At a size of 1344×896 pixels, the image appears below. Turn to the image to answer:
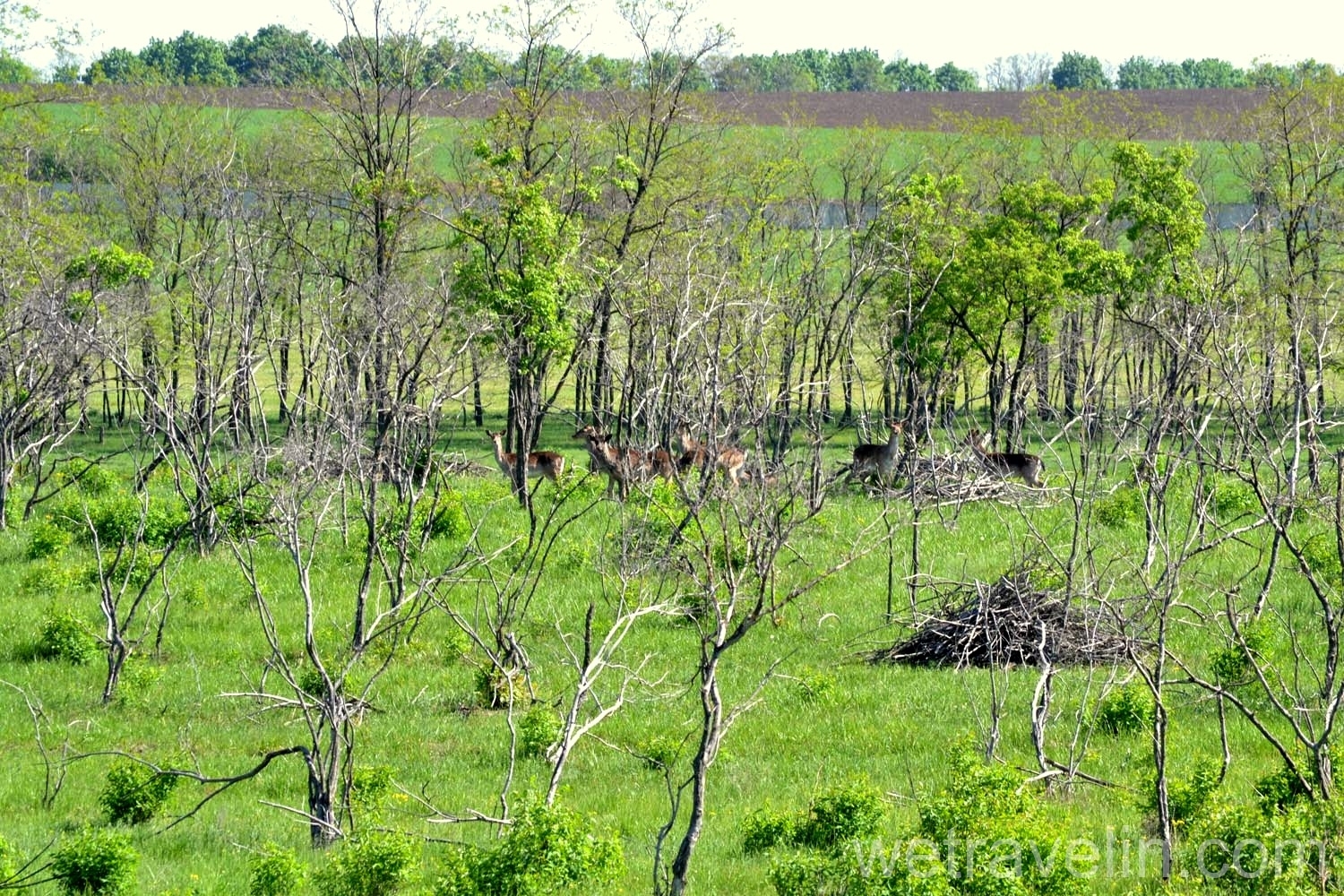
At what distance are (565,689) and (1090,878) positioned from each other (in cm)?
759

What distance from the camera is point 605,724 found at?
50.0 feet

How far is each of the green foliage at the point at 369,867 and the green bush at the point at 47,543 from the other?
46.3 ft

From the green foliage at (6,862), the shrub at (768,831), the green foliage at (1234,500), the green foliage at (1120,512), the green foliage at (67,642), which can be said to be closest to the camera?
the green foliage at (6,862)

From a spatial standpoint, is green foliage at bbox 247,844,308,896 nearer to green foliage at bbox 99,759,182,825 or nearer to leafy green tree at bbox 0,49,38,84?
green foliage at bbox 99,759,182,825

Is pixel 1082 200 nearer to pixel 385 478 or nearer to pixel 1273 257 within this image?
pixel 385 478

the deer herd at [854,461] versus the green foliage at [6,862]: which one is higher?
the deer herd at [854,461]

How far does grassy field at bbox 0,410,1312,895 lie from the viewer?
11.8 meters

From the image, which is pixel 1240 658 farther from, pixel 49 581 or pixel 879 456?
pixel 49 581

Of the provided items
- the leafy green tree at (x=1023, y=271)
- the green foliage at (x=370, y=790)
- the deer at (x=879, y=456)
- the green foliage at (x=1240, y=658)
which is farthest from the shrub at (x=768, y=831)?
the leafy green tree at (x=1023, y=271)

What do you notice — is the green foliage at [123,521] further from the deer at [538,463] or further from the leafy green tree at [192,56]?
the leafy green tree at [192,56]

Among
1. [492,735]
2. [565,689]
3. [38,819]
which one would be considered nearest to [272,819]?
[38,819]

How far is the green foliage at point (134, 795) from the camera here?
1207 cm

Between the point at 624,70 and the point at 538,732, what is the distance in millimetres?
27584

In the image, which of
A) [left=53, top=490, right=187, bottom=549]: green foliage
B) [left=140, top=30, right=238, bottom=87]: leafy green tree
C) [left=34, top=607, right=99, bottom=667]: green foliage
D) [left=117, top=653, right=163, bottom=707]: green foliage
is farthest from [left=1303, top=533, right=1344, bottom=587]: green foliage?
[left=140, top=30, right=238, bottom=87]: leafy green tree
